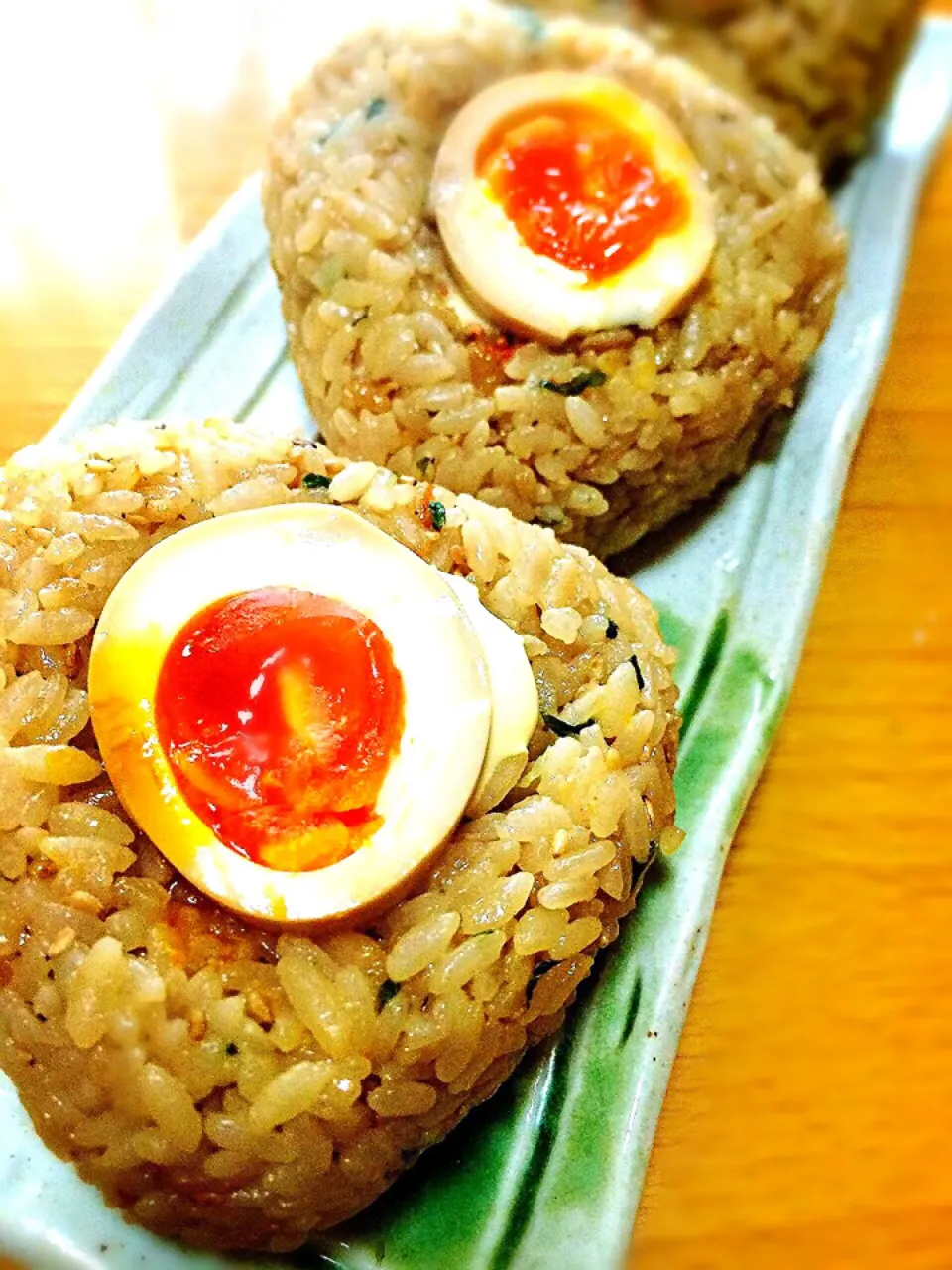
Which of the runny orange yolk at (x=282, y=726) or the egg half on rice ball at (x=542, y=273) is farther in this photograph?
the egg half on rice ball at (x=542, y=273)

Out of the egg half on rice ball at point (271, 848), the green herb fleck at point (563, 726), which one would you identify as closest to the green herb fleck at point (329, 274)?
the egg half on rice ball at point (271, 848)

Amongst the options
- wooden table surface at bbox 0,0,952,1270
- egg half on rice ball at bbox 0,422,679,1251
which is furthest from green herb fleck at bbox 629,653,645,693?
wooden table surface at bbox 0,0,952,1270

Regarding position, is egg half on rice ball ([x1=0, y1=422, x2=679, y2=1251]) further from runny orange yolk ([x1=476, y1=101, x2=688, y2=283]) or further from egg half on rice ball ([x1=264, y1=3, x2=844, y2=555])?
runny orange yolk ([x1=476, y1=101, x2=688, y2=283])

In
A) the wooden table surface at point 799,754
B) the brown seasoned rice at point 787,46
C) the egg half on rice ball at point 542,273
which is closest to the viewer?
the wooden table surface at point 799,754

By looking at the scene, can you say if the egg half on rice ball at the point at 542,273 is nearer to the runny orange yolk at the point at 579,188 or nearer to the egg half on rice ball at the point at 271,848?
the runny orange yolk at the point at 579,188

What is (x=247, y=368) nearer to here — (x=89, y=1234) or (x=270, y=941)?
(x=270, y=941)

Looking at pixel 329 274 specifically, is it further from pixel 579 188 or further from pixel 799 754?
pixel 799 754

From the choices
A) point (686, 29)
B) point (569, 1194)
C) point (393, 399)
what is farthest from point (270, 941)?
point (686, 29)
